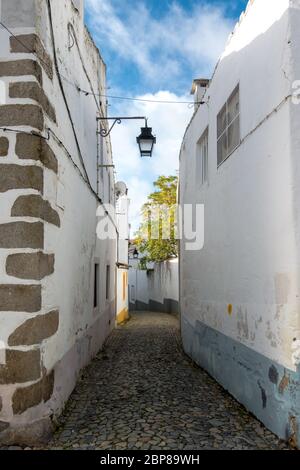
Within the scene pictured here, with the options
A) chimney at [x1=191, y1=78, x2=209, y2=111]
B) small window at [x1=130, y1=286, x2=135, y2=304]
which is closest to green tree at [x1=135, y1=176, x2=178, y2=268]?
small window at [x1=130, y1=286, x2=135, y2=304]

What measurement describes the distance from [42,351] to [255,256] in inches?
92.7

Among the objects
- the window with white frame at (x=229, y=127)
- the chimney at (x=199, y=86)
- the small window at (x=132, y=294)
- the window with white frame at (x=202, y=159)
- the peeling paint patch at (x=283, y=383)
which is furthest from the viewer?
the small window at (x=132, y=294)

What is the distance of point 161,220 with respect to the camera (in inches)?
755

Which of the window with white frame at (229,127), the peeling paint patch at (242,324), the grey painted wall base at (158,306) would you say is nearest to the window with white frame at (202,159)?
the window with white frame at (229,127)

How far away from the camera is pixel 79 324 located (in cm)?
566

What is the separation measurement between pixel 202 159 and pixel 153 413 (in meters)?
4.69

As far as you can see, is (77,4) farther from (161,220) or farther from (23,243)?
(161,220)

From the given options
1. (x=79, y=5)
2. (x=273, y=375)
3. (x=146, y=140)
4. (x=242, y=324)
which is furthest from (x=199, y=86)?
(x=273, y=375)

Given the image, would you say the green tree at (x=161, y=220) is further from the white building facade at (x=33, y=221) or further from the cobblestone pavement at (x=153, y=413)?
the white building facade at (x=33, y=221)

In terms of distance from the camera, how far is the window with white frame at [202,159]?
712cm

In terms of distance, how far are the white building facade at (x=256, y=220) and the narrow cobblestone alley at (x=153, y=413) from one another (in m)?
0.23

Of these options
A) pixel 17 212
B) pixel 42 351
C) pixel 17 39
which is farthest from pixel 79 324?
pixel 17 39

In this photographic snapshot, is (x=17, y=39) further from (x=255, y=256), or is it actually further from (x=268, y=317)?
(x=268, y=317)

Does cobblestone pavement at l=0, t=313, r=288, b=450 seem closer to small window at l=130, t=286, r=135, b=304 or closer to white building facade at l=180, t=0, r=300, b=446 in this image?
white building facade at l=180, t=0, r=300, b=446
